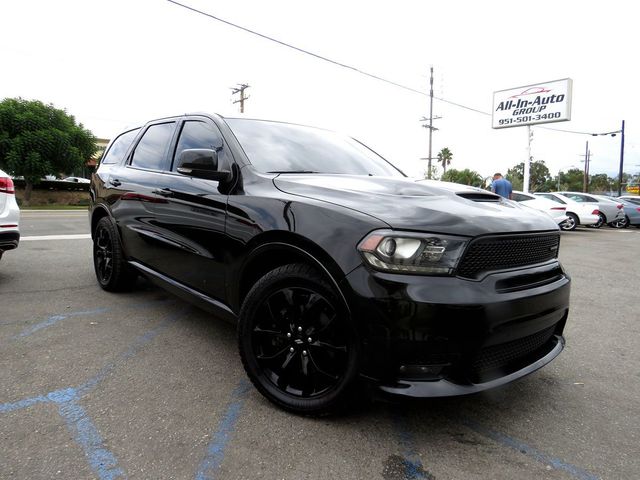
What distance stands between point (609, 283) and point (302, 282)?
5.64m

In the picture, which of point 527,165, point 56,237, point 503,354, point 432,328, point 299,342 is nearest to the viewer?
point 432,328

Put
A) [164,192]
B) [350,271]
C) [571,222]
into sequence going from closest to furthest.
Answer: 1. [350,271]
2. [164,192]
3. [571,222]

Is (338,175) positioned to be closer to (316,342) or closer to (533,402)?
(316,342)

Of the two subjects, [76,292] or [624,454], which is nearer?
[624,454]

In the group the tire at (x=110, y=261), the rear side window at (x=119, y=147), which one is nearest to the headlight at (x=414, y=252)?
the tire at (x=110, y=261)

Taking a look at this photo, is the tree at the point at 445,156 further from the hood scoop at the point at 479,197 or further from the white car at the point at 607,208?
the hood scoop at the point at 479,197

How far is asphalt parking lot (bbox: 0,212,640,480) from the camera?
6.23 feet

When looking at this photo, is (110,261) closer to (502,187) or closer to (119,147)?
(119,147)

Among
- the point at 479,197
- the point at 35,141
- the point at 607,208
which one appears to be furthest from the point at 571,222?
the point at 35,141

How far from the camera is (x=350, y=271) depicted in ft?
6.48

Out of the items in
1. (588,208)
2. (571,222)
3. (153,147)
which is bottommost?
(571,222)

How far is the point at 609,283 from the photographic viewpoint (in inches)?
238

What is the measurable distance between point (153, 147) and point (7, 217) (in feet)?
6.25

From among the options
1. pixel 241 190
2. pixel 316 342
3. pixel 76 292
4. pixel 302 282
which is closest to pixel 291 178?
pixel 241 190
